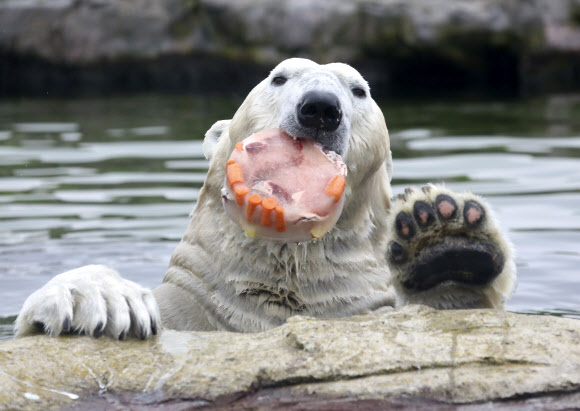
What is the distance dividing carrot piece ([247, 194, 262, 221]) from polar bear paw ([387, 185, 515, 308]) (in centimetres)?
56

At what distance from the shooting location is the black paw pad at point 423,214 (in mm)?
3016

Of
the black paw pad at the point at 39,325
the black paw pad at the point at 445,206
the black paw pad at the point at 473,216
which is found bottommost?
the black paw pad at the point at 39,325

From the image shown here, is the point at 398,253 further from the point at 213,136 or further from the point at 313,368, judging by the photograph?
the point at 213,136

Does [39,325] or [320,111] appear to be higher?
[320,111]

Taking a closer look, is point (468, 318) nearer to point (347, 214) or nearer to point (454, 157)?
point (347, 214)

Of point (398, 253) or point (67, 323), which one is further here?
point (398, 253)

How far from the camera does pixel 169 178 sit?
6.98 meters

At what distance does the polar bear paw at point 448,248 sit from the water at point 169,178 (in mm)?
931

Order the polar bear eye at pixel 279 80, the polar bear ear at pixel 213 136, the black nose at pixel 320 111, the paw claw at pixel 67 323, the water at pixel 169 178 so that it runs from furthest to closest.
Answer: the water at pixel 169 178 < the polar bear ear at pixel 213 136 < the polar bear eye at pixel 279 80 < the black nose at pixel 320 111 < the paw claw at pixel 67 323

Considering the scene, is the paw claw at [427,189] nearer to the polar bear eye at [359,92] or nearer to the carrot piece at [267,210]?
the polar bear eye at [359,92]

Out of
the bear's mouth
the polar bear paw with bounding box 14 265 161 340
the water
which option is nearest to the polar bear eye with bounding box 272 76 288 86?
the bear's mouth

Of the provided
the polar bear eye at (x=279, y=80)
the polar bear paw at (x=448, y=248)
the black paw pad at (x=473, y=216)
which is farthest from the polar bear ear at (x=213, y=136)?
the black paw pad at (x=473, y=216)

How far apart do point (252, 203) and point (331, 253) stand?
623mm

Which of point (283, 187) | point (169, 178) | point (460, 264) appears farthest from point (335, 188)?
point (169, 178)
